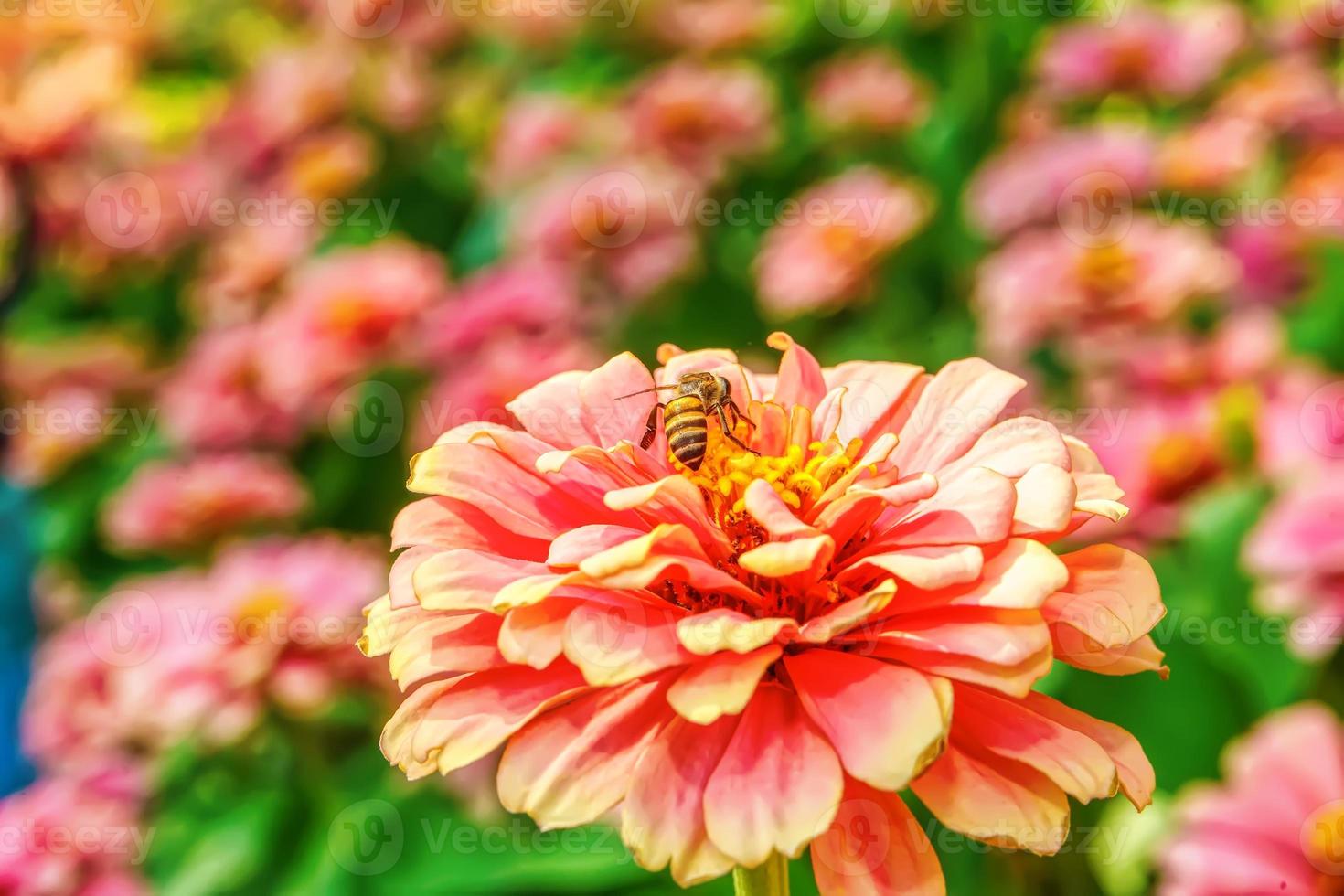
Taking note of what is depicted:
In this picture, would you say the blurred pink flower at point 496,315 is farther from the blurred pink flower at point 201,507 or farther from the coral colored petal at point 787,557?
the coral colored petal at point 787,557

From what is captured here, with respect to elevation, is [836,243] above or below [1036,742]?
below

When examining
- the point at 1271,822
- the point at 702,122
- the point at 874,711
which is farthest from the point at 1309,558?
the point at 702,122

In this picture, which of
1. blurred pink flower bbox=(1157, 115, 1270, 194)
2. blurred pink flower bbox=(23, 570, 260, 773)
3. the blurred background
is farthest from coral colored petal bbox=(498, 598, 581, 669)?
blurred pink flower bbox=(1157, 115, 1270, 194)

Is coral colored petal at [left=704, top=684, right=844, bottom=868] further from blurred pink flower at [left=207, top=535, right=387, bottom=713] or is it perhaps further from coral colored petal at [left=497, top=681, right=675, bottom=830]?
blurred pink flower at [left=207, top=535, right=387, bottom=713]

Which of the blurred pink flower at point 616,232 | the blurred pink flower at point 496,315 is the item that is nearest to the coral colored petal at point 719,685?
the blurred pink flower at point 496,315

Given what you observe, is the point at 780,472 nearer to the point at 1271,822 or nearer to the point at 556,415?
the point at 556,415

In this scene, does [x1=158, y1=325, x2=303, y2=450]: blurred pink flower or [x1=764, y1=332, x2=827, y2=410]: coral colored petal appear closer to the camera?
[x1=764, y1=332, x2=827, y2=410]: coral colored petal

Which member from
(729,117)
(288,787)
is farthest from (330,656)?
(729,117)
